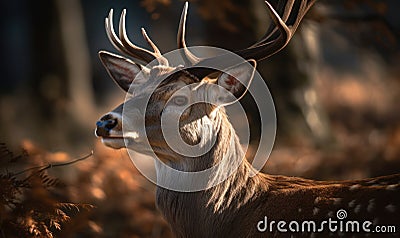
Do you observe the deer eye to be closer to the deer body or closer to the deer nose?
the deer body

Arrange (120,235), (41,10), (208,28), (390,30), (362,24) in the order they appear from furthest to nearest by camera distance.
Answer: (41,10) < (208,28) < (362,24) < (390,30) < (120,235)

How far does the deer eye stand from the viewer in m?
4.98

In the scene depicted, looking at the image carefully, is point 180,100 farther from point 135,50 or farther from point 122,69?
point 122,69

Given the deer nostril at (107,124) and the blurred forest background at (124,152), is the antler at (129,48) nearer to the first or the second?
the deer nostril at (107,124)

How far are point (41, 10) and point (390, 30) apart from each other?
21.2 ft

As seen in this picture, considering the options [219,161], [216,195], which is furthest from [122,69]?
[216,195]

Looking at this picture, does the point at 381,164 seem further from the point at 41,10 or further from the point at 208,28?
the point at 41,10

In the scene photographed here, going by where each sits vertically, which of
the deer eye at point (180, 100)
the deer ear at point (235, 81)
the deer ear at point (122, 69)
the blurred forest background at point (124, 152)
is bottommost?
the blurred forest background at point (124, 152)

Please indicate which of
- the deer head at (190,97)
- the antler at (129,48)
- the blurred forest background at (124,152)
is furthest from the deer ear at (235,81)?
the blurred forest background at (124,152)

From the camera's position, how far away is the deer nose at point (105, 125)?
4.71 metres

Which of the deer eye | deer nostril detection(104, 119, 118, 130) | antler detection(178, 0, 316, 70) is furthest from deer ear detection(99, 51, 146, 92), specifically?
deer nostril detection(104, 119, 118, 130)

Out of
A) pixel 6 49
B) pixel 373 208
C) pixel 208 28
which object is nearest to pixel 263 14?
pixel 208 28

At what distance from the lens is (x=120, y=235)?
7.16 meters

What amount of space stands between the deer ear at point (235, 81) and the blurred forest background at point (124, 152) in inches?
47.2
